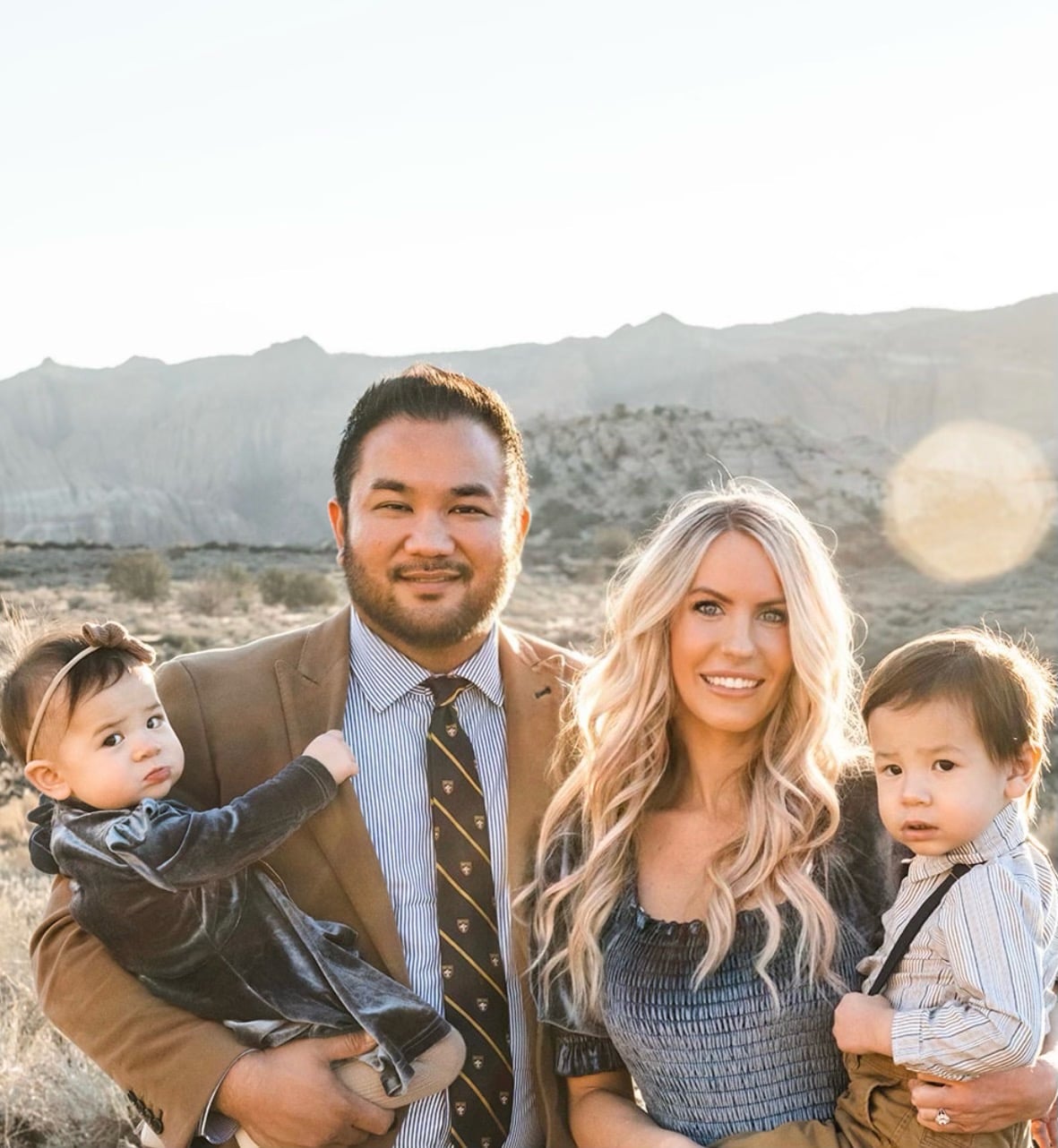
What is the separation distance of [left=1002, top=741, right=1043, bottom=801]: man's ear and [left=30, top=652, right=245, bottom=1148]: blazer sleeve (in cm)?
212

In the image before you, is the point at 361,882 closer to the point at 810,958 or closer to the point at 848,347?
the point at 810,958

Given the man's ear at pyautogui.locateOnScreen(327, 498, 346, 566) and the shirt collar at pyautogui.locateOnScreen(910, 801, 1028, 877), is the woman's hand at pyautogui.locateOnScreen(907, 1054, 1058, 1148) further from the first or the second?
the man's ear at pyautogui.locateOnScreen(327, 498, 346, 566)

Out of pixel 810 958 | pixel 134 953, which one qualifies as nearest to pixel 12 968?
pixel 134 953

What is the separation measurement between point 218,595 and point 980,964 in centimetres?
2570

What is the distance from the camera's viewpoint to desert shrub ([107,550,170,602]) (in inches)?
1070

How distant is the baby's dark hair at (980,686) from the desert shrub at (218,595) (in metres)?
Result: 24.1

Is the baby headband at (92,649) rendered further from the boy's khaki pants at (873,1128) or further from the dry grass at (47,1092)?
the dry grass at (47,1092)

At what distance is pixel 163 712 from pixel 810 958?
1861 mm

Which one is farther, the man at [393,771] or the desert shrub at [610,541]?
the desert shrub at [610,541]

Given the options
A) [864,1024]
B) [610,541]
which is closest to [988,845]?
[864,1024]

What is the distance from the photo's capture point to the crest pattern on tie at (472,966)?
3.40 meters

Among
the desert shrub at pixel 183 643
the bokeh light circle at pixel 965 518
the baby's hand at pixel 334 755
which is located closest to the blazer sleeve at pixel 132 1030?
the baby's hand at pixel 334 755

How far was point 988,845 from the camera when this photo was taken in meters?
2.92

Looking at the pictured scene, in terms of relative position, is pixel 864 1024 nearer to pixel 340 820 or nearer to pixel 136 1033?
pixel 340 820
